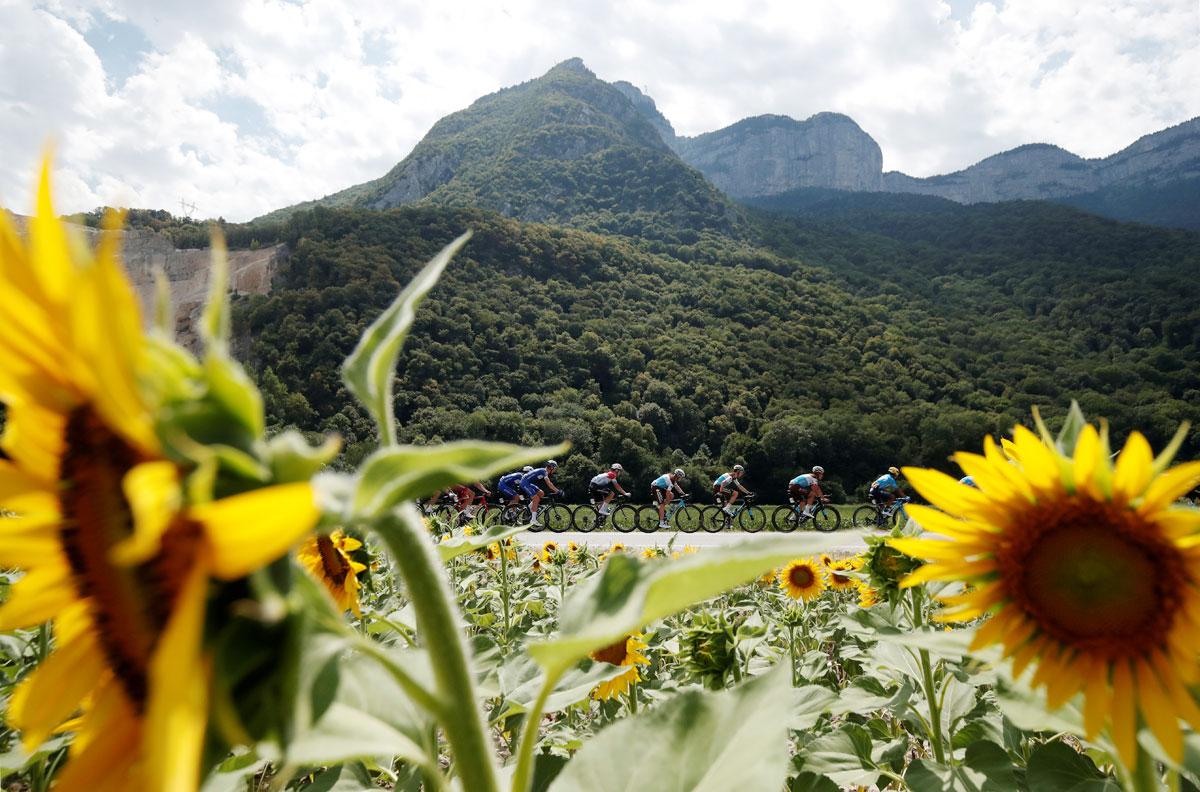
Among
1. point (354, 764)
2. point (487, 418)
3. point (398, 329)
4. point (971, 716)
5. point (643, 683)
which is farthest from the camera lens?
point (487, 418)

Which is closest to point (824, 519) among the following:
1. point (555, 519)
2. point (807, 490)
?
point (807, 490)

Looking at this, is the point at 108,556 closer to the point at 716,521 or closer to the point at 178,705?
the point at 178,705

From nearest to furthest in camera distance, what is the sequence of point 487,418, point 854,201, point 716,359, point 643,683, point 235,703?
point 235,703
point 643,683
point 487,418
point 716,359
point 854,201

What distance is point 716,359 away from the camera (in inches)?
2023

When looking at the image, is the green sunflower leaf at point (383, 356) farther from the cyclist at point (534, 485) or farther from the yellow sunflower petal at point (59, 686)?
the cyclist at point (534, 485)

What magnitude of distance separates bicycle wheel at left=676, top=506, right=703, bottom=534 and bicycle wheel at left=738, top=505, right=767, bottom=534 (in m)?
1.53

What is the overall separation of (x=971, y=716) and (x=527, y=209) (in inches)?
3623

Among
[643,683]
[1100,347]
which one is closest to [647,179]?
[1100,347]

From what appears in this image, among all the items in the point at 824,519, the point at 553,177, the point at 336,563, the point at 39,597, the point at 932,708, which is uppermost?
the point at 553,177

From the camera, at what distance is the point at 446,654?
0.72 meters

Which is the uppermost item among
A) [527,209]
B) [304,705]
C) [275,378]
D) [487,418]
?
[527,209]

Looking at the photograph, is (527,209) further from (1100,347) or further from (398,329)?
(398,329)

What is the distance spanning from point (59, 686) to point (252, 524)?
44 cm

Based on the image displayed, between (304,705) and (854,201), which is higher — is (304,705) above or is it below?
below
